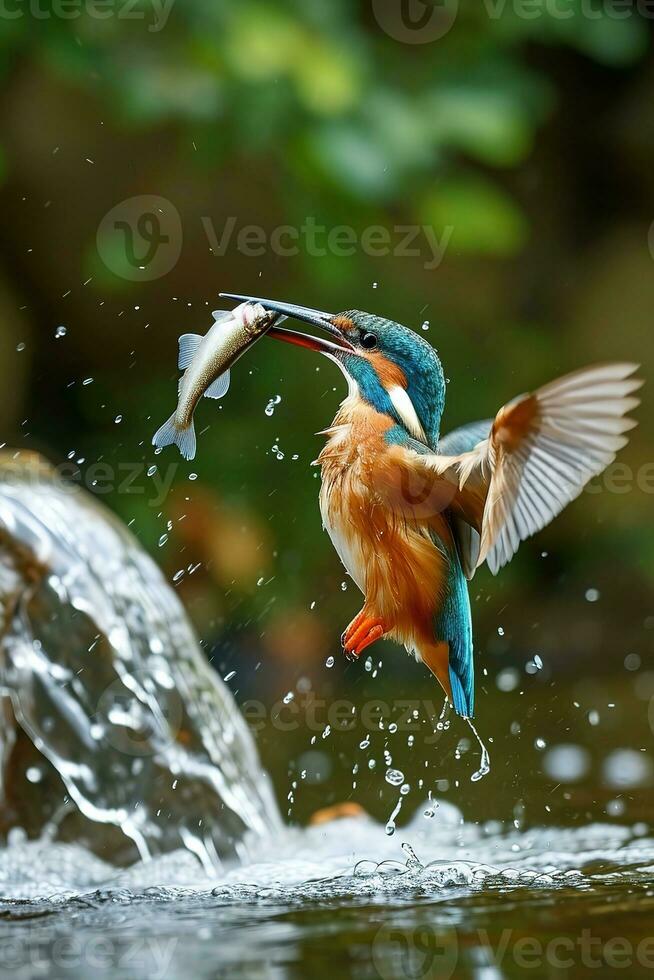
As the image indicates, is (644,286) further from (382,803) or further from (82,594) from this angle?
(82,594)

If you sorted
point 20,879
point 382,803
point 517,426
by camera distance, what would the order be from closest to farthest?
point 517,426
point 20,879
point 382,803

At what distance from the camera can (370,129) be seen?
3.75 meters

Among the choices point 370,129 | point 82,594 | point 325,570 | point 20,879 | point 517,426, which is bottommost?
point 325,570

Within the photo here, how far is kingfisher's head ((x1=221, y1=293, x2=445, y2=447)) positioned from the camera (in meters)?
1.82

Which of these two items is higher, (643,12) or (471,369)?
(643,12)

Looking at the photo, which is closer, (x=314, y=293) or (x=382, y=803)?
(x=382, y=803)

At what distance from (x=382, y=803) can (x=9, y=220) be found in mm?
2682

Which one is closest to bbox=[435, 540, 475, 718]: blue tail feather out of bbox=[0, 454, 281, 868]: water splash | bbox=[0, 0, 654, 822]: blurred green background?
bbox=[0, 454, 281, 868]: water splash

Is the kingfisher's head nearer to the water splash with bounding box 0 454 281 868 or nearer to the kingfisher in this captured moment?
the kingfisher

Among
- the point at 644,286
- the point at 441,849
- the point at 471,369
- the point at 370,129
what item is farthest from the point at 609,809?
the point at 644,286

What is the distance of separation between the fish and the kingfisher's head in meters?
0.13

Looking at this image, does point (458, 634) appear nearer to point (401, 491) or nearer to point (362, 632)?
point (362, 632)

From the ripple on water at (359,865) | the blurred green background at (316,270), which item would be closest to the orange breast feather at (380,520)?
the ripple on water at (359,865)

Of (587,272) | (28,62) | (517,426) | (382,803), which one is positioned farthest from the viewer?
(587,272)
